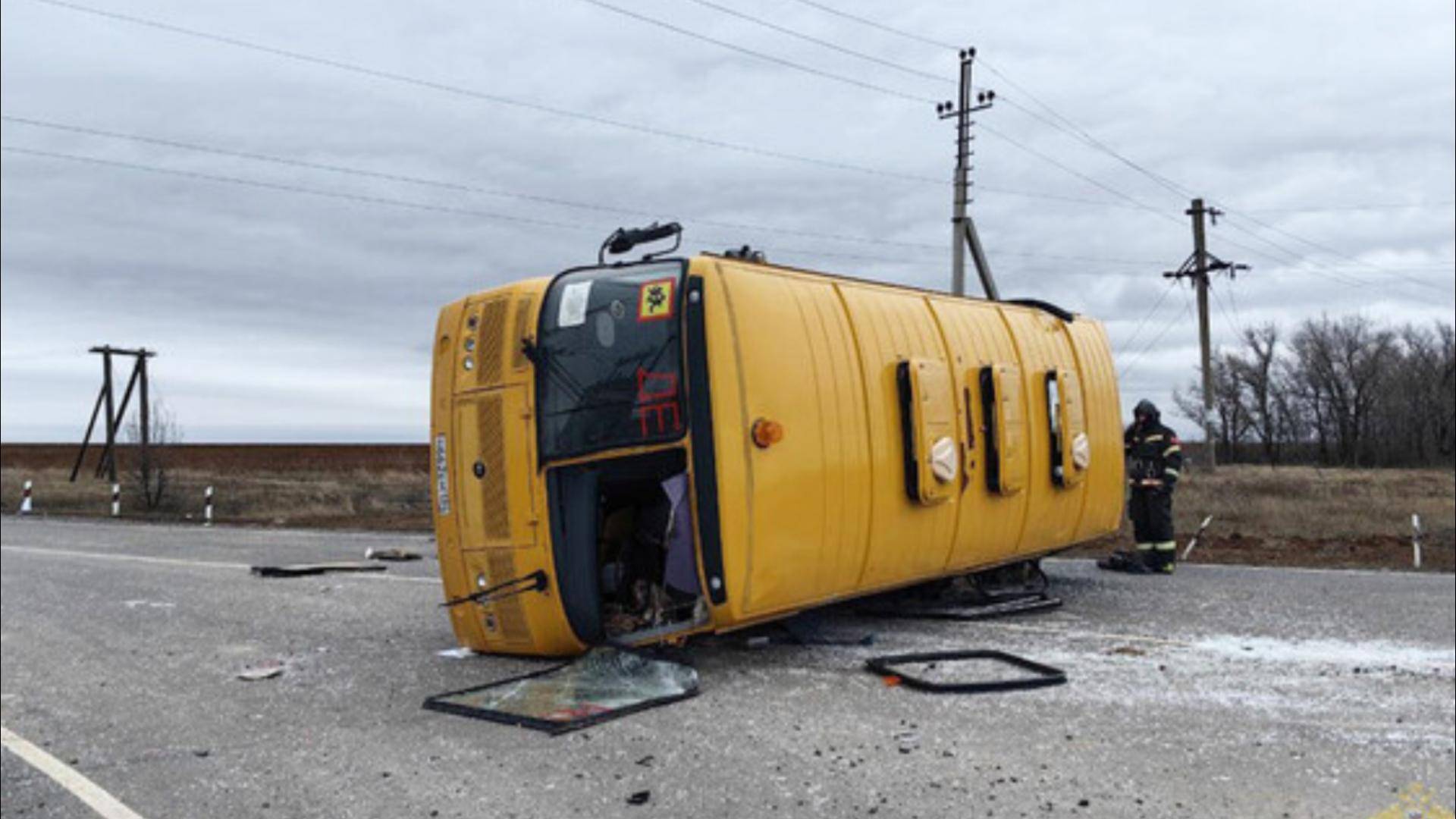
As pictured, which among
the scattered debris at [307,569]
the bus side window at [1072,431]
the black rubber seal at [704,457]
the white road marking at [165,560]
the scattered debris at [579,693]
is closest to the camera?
the scattered debris at [579,693]

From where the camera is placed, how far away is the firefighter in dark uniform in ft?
34.7

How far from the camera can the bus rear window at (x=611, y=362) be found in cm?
582

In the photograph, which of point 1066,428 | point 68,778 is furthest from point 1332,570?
point 68,778

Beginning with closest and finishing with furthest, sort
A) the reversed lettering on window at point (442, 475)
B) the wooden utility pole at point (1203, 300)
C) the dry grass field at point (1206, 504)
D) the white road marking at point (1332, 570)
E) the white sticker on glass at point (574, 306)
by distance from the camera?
the white sticker on glass at point (574, 306) → the reversed lettering on window at point (442, 475) → the white road marking at point (1332, 570) → the dry grass field at point (1206, 504) → the wooden utility pole at point (1203, 300)

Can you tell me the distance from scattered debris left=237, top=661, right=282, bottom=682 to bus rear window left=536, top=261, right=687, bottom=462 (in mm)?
2292

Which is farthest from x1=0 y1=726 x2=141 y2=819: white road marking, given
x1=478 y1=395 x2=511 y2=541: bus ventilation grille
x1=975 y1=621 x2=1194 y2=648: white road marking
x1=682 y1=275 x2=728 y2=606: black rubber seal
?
x1=975 y1=621 x2=1194 y2=648: white road marking

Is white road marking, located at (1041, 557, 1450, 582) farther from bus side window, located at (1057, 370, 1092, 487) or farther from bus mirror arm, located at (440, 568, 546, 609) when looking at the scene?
bus mirror arm, located at (440, 568, 546, 609)

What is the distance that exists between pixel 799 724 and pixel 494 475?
2.44 metres

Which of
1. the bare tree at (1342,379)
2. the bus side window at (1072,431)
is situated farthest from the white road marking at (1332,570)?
the bare tree at (1342,379)

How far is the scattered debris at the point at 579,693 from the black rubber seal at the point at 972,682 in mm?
1163

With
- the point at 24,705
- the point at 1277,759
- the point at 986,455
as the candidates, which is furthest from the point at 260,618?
the point at 1277,759

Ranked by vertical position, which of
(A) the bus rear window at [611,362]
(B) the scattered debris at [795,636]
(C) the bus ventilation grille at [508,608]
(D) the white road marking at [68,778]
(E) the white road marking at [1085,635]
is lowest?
(E) the white road marking at [1085,635]

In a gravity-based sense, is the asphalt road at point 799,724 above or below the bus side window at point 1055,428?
below

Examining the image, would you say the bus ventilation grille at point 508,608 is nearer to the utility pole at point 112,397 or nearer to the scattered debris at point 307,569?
the scattered debris at point 307,569
